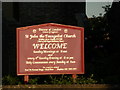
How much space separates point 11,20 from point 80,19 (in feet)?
15.6

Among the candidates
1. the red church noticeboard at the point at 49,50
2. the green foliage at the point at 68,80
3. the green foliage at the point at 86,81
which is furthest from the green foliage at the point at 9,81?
the green foliage at the point at 86,81

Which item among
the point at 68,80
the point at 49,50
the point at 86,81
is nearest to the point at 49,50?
the point at 49,50

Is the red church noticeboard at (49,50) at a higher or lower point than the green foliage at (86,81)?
higher

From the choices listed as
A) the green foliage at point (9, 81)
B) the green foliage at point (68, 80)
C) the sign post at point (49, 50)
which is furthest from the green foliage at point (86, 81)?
the green foliage at point (9, 81)

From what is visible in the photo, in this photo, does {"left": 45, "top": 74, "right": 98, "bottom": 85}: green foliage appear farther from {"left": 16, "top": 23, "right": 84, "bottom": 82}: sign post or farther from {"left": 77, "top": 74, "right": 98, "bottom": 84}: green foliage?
{"left": 16, "top": 23, "right": 84, "bottom": 82}: sign post

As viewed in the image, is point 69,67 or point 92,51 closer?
point 69,67

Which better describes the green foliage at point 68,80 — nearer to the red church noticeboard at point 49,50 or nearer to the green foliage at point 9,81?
the red church noticeboard at point 49,50

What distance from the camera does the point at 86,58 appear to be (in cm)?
1277

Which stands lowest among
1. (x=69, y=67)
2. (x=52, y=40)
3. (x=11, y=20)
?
(x=69, y=67)

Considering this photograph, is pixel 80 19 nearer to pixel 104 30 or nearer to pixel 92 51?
pixel 104 30

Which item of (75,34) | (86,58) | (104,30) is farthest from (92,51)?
(75,34)

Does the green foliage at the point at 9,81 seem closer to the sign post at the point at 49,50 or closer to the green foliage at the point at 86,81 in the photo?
the sign post at the point at 49,50

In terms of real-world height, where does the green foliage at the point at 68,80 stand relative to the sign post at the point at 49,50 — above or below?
below

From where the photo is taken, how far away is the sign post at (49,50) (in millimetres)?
8203
